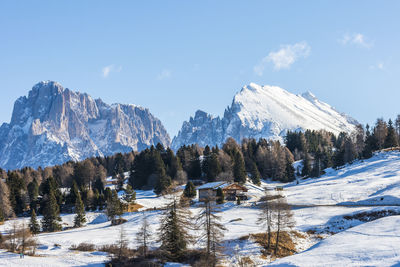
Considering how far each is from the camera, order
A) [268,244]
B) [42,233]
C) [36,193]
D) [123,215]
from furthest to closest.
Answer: [36,193], [123,215], [42,233], [268,244]

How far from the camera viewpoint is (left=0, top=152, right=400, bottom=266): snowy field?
101 ft

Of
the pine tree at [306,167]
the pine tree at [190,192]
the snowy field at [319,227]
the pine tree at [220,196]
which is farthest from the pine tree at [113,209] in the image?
the pine tree at [306,167]

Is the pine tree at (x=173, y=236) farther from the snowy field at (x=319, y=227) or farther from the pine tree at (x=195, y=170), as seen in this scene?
the pine tree at (x=195, y=170)

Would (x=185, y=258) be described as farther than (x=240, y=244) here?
No

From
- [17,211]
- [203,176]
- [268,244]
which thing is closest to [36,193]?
[17,211]

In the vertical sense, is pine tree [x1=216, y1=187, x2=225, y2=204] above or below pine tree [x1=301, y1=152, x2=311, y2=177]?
below

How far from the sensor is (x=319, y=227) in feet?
171

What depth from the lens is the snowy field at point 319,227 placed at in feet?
101

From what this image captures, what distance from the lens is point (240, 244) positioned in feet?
155

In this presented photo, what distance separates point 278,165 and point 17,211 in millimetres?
77450

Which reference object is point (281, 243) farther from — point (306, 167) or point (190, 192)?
point (306, 167)

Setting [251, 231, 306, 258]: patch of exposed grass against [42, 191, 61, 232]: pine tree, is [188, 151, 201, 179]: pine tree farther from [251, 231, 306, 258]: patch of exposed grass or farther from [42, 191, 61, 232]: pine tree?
[251, 231, 306, 258]: patch of exposed grass

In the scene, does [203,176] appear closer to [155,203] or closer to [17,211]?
[155,203]

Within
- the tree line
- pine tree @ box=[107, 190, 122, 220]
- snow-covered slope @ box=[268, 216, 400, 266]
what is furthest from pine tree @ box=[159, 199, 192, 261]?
the tree line
